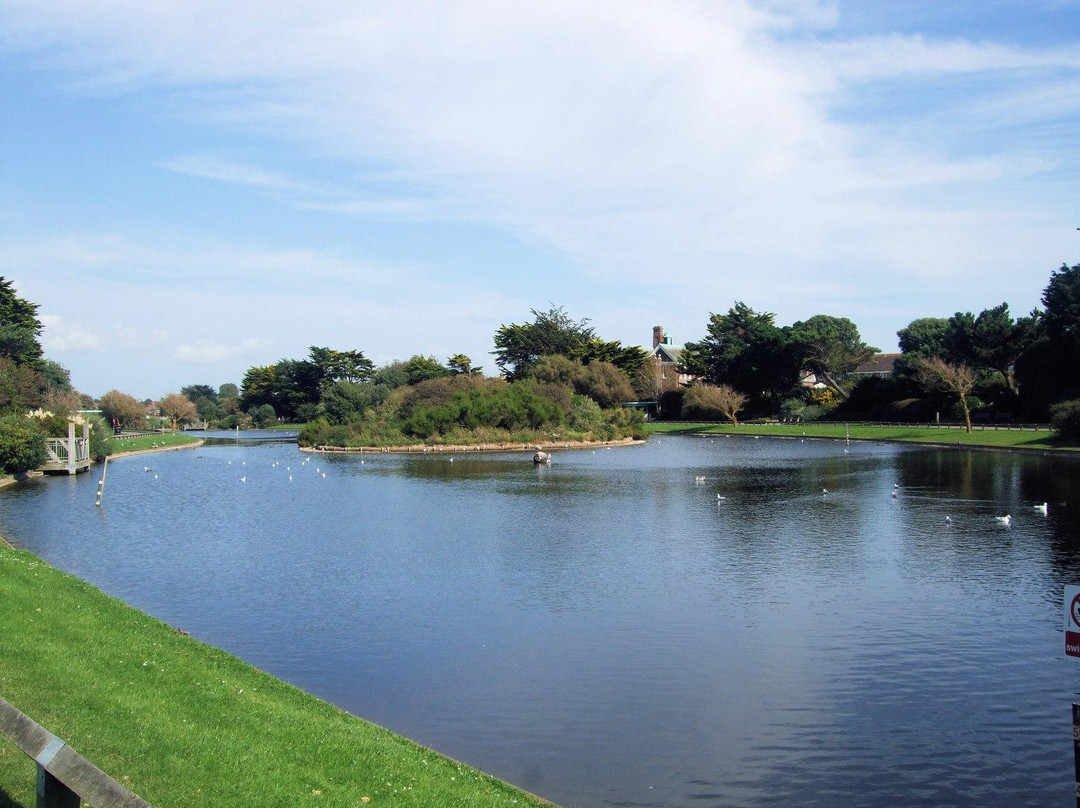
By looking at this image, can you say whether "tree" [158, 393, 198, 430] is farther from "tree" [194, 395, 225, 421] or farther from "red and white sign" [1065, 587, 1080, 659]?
"red and white sign" [1065, 587, 1080, 659]

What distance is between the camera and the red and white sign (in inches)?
294

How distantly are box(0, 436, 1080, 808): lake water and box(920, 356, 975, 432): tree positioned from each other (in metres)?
32.9

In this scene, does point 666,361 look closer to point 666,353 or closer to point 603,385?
point 666,353

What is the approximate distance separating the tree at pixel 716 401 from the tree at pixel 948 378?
2247 centimetres

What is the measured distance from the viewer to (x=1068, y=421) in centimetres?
5553

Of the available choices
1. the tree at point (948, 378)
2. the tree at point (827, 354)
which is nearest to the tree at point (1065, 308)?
the tree at point (948, 378)

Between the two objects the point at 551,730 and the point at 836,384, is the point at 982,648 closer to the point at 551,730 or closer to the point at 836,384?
the point at 551,730

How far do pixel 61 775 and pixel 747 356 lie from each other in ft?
332

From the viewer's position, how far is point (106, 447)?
61906 mm

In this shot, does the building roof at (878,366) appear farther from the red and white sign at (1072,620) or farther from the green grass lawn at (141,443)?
the red and white sign at (1072,620)

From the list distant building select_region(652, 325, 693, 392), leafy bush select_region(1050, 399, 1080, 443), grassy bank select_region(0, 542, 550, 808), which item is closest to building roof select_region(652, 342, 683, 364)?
distant building select_region(652, 325, 693, 392)

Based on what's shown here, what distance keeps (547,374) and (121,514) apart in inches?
2643

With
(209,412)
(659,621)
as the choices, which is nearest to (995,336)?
(659,621)

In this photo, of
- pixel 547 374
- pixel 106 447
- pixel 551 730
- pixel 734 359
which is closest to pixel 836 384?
pixel 734 359
